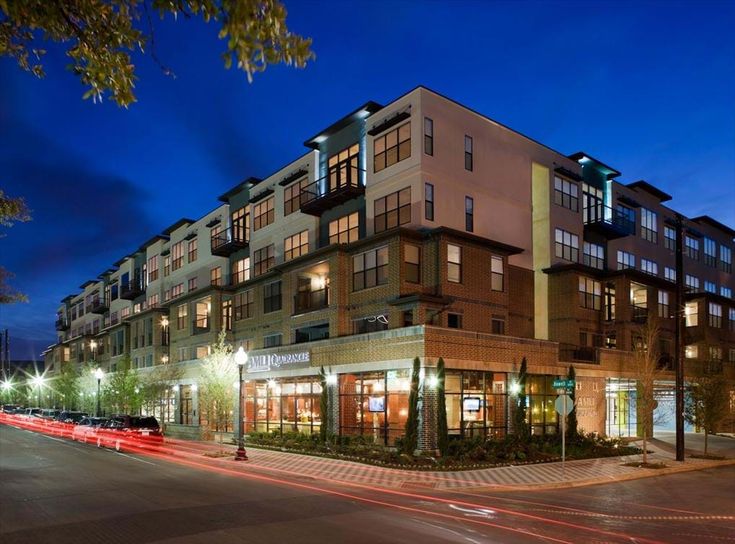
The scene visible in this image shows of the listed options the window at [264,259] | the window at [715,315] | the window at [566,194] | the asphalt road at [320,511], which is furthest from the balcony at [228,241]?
the window at [715,315]

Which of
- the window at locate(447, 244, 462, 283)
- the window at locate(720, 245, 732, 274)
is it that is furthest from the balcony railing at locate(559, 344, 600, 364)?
the window at locate(720, 245, 732, 274)

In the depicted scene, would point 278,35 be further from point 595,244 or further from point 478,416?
point 595,244

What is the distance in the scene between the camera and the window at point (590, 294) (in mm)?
39906

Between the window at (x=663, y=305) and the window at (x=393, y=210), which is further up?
the window at (x=393, y=210)

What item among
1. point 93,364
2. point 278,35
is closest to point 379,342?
point 278,35

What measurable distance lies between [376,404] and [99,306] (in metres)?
63.6

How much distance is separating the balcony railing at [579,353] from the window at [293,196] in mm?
18349

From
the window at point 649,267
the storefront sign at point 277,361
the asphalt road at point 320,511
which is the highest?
the window at point 649,267

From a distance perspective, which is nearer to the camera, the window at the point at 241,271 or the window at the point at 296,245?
the window at the point at 296,245

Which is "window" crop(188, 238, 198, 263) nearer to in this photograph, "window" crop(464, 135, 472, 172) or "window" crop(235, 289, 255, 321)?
"window" crop(235, 289, 255, 321)

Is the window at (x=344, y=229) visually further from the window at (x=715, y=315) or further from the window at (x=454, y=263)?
the window at (x=715, y=315)

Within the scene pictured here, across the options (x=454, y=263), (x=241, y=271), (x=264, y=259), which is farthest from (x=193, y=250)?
(x=454, y=263)

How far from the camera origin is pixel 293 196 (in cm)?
4288

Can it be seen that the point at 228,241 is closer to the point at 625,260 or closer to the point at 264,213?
the point at 264,213
